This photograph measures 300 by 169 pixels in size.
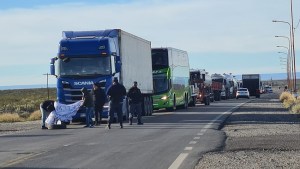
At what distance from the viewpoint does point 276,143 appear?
17625 millimetres

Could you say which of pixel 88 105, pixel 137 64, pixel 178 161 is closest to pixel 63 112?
pixel 88 105

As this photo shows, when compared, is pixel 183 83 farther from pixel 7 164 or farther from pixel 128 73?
pixel 7 164

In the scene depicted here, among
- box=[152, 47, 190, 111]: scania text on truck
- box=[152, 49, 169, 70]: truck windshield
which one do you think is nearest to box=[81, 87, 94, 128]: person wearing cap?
box=[152, 47, 190, 111]: scania text on truck

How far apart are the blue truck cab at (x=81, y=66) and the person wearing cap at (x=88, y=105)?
112cm

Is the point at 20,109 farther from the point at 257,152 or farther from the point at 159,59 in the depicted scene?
the point at 257,152

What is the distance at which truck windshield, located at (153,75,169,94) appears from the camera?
→ 4294 centimetres

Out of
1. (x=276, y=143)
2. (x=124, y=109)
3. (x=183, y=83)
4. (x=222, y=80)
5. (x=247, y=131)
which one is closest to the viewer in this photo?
(x=276, y=143)

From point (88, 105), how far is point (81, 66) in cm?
231

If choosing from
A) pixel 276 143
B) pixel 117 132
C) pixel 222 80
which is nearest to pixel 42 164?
pixel 276 143

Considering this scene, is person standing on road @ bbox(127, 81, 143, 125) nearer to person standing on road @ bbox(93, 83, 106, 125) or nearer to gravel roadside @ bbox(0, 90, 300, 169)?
person standing on road @ bbox(93, 83, 106, 125)

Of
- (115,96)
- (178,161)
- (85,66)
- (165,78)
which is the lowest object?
(178,161)

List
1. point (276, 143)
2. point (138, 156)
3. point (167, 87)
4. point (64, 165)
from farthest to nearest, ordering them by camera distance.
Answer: point (167, 87)
point (276, 143)
point (138, 156)
point (64, 165)

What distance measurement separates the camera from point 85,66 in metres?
29.5

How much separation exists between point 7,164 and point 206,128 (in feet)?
37.7
